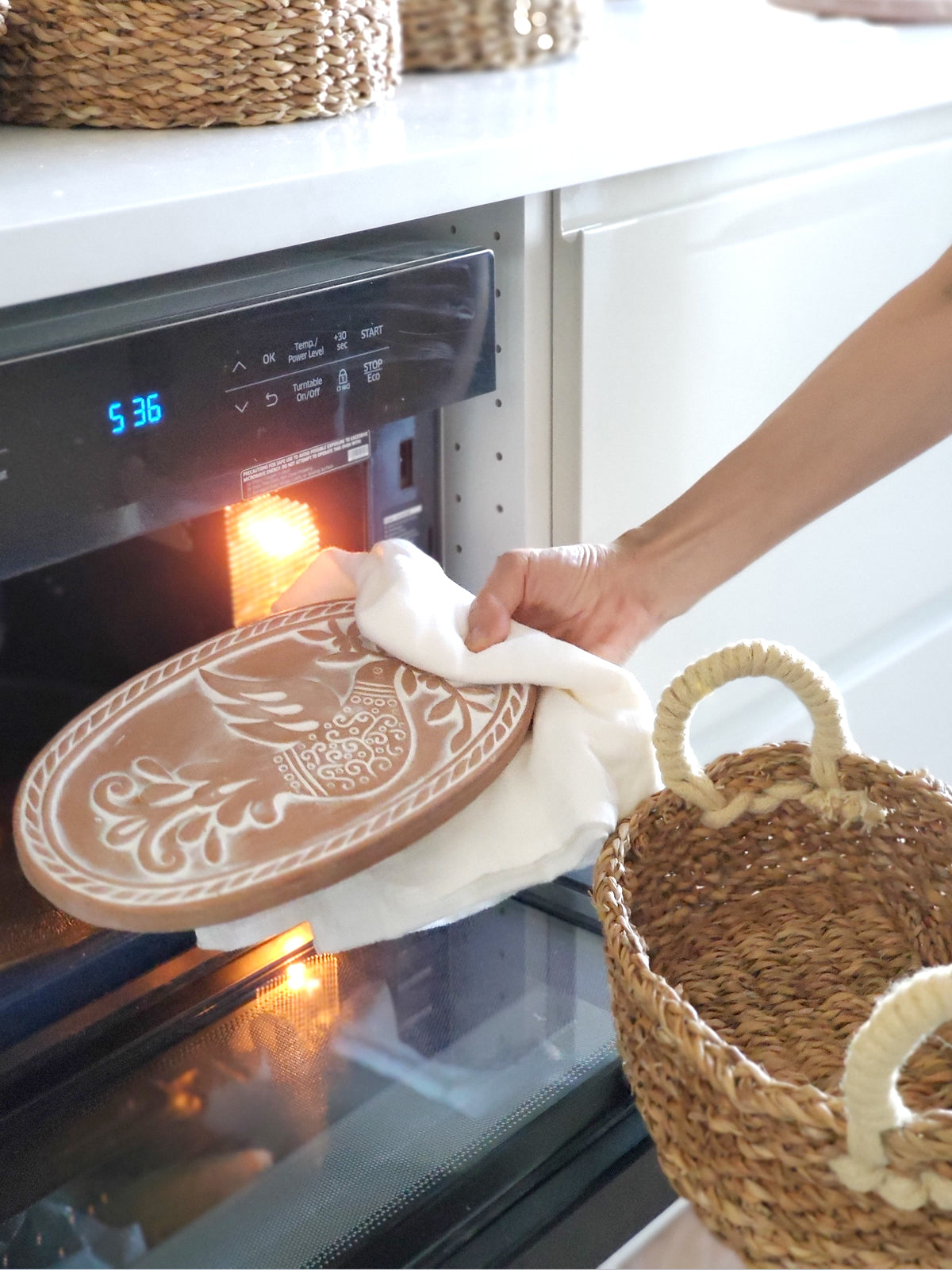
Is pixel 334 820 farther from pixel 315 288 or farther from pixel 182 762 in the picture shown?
pixel 315 288

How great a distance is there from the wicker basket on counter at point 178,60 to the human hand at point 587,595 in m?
0.33

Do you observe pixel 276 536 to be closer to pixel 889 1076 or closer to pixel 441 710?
pixel 441 710

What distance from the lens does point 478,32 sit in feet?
3.58

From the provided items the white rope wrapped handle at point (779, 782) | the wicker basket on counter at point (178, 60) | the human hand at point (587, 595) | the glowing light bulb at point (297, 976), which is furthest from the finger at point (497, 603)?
the wicker basket on counter at point (178, 60)

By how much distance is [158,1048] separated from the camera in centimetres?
70

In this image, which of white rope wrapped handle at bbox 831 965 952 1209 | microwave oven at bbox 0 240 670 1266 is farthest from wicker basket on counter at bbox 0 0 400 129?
white rope wrapped handle at bbox 831 965 952 1209

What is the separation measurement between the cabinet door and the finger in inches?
5.8

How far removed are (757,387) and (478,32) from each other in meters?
0.39

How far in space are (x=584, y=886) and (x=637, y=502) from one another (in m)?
0.28

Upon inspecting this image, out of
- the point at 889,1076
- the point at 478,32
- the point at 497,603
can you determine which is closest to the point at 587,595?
the point at 497,603

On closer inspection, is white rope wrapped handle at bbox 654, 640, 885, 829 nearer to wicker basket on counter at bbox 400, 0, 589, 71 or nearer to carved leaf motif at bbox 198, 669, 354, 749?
carved leaf motif at bbox 198, 669, 354, 749

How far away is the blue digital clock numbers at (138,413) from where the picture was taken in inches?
25.0

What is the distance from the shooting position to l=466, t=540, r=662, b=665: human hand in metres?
0.75

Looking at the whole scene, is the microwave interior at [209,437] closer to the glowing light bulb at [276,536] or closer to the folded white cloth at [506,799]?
the glowing light bulb at [276,536]
